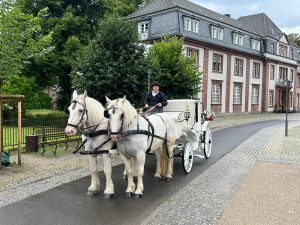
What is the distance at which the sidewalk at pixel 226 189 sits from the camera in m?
5.23

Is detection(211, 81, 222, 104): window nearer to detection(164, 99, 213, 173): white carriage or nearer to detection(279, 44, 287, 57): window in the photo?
detection(279, 44, 287, 57): window

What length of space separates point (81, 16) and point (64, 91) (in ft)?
24.8

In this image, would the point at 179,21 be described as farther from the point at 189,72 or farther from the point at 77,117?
the point at 77,117

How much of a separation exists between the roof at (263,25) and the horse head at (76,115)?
4146 centimetres

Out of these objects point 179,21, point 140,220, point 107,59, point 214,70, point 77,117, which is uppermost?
point 179,21

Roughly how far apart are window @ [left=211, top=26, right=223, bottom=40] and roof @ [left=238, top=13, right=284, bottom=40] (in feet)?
36.8

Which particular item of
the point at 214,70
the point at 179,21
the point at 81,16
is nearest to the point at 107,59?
the point at 179,21

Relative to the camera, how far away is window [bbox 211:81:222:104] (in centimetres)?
3419

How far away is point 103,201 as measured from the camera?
6020 mm

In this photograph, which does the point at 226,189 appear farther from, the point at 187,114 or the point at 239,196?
the point at 187,114

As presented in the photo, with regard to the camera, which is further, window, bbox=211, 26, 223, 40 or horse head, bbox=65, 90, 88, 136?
window, bbox=211, 26, 223, 40

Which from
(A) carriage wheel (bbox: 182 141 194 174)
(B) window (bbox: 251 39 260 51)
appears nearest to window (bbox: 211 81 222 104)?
(B) window (bbox: 251 39 260 51)

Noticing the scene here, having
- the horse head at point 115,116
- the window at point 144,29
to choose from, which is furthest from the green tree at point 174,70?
the window at point 144,29

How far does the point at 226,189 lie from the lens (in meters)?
6.88
